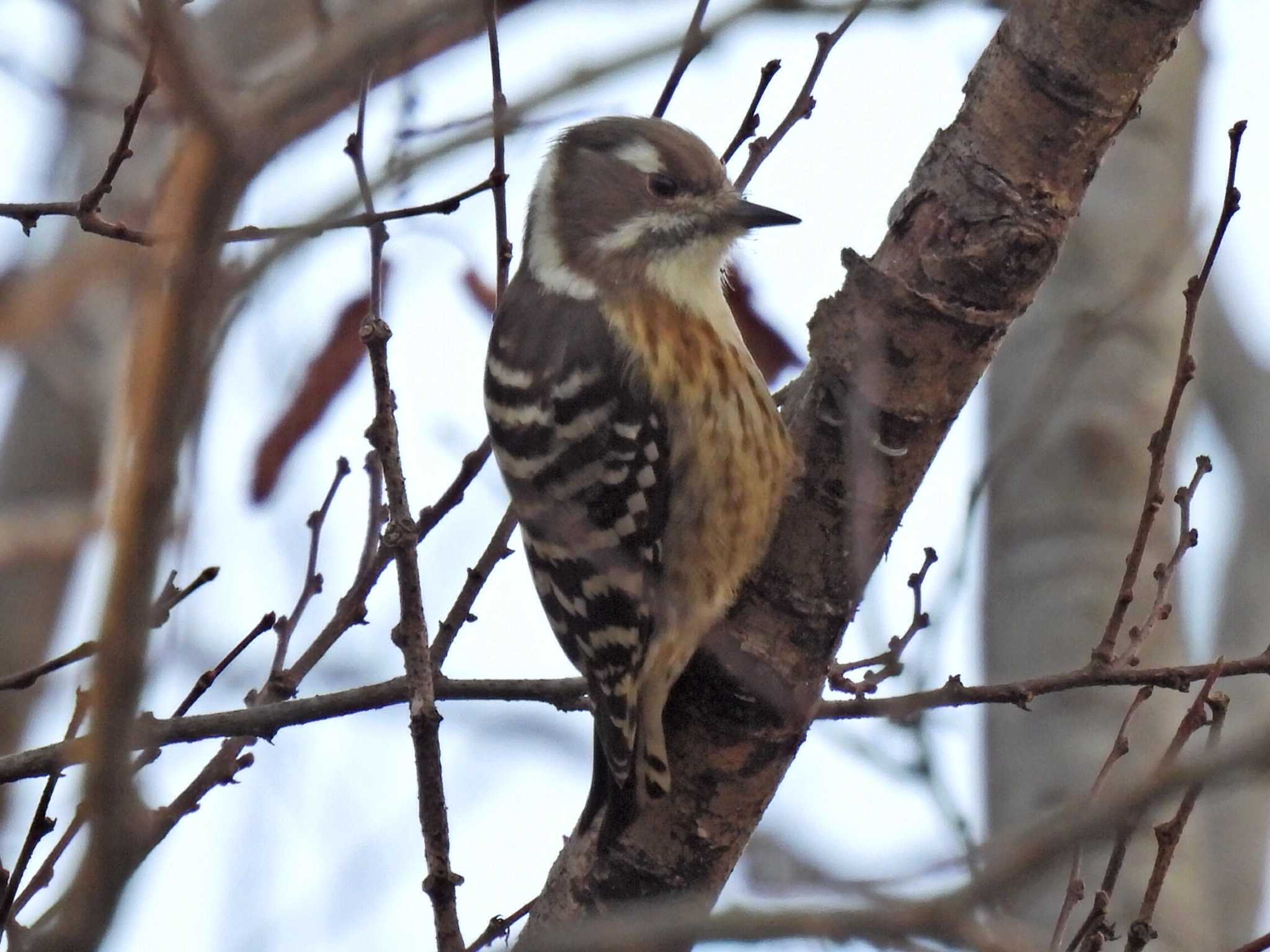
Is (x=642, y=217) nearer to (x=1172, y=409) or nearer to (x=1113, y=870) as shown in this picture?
(x=1172, y=409)

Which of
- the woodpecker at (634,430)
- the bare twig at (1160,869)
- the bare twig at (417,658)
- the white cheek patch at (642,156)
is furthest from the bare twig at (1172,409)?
the white cheek patch at (642,156)

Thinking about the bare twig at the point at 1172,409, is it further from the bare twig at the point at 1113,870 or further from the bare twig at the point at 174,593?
the bare twig at the point at 174,593

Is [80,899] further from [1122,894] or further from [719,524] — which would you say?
[1122,894]

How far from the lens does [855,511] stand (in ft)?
10.5

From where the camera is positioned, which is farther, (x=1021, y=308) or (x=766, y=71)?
(x=766, y=71)

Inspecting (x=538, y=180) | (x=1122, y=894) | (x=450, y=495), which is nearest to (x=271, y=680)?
(x=450, y=495)

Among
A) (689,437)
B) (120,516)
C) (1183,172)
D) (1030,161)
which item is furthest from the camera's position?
(1183,172)

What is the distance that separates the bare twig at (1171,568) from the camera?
3.26m

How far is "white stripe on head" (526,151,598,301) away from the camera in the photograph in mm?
4484

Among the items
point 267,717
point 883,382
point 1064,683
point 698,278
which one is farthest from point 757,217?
point 267,717

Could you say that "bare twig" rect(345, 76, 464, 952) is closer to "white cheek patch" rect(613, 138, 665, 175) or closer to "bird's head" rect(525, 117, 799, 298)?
"bird's head" rect(525, 117, 799, 298)

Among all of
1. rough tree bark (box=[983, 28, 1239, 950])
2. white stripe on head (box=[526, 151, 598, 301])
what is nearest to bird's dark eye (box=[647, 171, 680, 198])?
white stripe on head (box=[526, 151, 598, 301])

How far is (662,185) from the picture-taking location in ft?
15.0

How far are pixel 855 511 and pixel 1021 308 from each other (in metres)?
0.52
